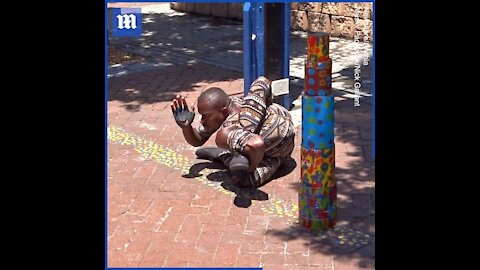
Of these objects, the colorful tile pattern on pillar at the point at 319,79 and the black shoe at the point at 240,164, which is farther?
the black shoe at the point at 240,164

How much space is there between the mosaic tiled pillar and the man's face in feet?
4.26

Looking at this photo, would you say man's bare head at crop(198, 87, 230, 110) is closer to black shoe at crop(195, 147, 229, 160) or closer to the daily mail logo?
black shoe at crop(195, 147, 229, 160)

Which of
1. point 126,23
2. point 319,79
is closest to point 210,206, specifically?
point 319,79

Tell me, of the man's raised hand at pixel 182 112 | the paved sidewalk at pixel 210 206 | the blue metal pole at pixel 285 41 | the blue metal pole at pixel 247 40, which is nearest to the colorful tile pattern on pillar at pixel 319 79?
the paved sidewalk at pixel 210 206

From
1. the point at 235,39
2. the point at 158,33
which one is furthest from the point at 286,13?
the point at 158,33

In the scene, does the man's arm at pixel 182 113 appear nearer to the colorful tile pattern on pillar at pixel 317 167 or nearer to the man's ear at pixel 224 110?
the man's ear at pixel 224 110

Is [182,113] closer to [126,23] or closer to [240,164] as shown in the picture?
[240,164]

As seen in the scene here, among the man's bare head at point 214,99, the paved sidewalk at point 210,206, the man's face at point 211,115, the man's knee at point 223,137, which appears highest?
the man's bare head at point 214,99

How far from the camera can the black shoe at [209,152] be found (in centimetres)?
737

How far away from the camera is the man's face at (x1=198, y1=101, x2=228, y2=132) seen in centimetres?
673

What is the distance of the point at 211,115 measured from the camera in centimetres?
676

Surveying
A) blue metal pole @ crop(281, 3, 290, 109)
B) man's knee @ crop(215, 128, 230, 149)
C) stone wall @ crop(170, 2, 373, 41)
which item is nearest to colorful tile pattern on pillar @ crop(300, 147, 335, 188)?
man's knee @ crop(215, 128, 230, 149)

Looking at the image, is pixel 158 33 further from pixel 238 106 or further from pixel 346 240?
pixel 346 240

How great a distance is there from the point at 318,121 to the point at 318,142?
17 centimetres
